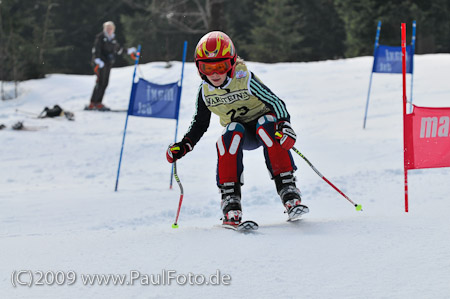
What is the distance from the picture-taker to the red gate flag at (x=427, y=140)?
3.84 metres

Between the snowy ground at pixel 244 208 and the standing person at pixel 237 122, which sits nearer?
the snowy ground at pixel 244 208

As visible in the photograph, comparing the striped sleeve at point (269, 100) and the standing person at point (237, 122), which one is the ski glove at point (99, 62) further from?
the striped sleeve at point (269, 100)

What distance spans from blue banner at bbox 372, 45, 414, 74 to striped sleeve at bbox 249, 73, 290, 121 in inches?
241

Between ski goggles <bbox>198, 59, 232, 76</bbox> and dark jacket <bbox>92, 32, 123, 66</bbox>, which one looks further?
dark jacket <bbox>92, 32, 123, 66</bbox>

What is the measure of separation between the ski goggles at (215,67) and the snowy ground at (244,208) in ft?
3.28

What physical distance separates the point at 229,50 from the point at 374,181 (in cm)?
309

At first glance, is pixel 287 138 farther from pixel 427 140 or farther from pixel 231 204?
pixel 427 140

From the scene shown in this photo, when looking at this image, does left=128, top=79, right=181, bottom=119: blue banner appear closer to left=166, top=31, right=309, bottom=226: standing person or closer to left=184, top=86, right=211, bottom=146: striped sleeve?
left=184, top=86, right=211, bottom=146: striped sleeve

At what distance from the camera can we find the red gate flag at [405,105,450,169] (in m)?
3.84

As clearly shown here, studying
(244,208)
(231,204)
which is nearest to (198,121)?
(231,204)

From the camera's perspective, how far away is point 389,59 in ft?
30.7

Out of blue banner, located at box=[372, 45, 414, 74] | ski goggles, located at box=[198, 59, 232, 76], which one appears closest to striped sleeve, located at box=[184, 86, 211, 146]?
ski goggles, located at box=[198, 59, 232, 76]

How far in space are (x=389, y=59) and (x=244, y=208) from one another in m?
5.02

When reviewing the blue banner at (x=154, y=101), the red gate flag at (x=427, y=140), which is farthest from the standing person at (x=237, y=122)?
the blue banner at (x=154, y=101)
